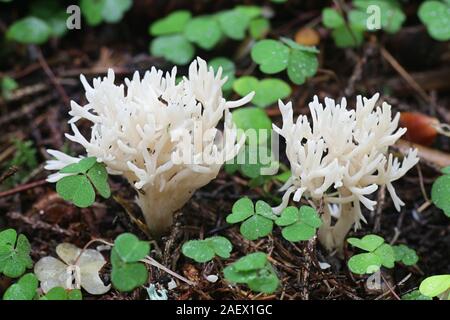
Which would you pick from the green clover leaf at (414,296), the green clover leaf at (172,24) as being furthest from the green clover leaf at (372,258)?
the green clover leaf at (172,24)

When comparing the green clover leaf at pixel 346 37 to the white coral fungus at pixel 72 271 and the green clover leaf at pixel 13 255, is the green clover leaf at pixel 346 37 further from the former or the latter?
the green clover leaf at pixel 13 255

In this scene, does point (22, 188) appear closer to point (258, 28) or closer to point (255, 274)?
point (255, 274)

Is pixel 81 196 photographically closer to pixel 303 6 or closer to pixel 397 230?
pixel 397 230

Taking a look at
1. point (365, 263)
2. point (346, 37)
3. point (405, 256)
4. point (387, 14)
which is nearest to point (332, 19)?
point (346, 37)

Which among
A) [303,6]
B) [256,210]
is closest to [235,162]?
[256,210]

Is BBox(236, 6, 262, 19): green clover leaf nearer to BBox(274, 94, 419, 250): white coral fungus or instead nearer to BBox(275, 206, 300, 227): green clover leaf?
BBox(274, 94, 419, 250): white coral fungus

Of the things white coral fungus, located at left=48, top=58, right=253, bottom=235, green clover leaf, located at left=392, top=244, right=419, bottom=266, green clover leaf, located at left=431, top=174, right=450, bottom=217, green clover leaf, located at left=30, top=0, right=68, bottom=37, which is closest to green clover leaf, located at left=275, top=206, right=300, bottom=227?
white coral fungus, located at left=48, top=58, right=253, bottom=235

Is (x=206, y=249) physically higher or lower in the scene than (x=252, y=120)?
lower
